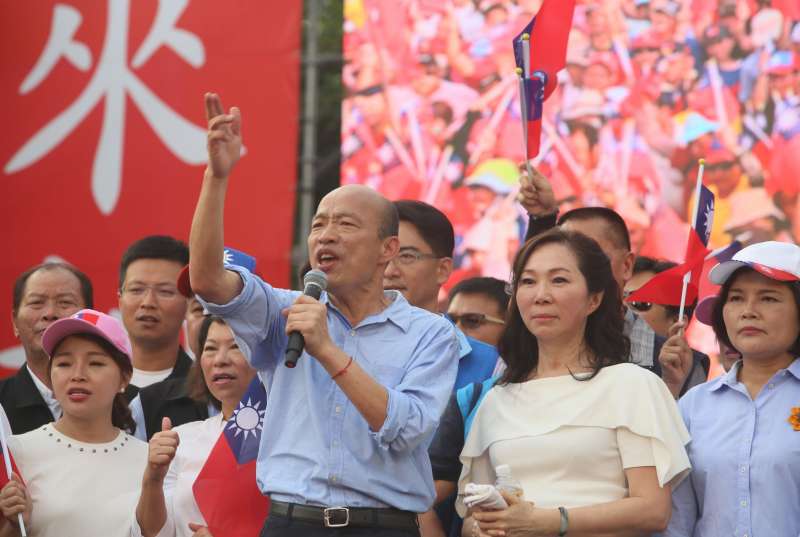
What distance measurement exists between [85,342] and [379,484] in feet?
4.10

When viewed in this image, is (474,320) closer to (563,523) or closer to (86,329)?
(86,329)

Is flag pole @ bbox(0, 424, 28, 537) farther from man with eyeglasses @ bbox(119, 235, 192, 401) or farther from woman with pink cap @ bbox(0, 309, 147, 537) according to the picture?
man with eyeglasses @ bbox(119, 235, 192, 401)

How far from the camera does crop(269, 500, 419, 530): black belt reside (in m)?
3.02

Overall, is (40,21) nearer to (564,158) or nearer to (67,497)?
(564,158)

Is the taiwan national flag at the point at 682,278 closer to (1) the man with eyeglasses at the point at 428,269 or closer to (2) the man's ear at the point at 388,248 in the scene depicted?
(1) the man with eyeglasses at the point at 428,269

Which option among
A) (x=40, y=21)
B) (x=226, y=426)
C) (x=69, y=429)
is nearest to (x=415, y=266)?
(x=226, y=426)

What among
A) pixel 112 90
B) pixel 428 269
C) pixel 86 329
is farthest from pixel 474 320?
pixel 112 90

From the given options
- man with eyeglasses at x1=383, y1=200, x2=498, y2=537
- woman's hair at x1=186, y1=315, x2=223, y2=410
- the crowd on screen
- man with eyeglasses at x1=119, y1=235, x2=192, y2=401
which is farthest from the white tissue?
man with eyeglasses at x1=119, y1=235, x2=192, y2=401

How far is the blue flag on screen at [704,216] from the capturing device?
13.8 feet

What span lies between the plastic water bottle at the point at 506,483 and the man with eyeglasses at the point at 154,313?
77.7 inches

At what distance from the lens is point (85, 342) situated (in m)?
3.91

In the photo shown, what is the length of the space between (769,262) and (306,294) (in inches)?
50.3

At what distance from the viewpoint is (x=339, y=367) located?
295 centimetres

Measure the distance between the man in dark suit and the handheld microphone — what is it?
1666mm
